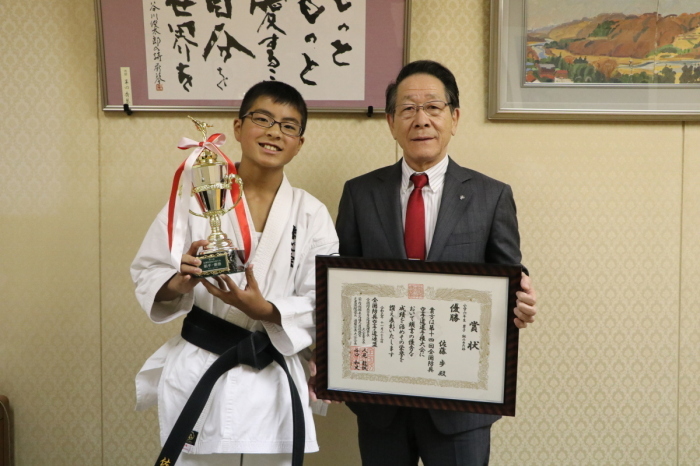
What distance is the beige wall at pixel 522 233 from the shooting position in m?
2.51

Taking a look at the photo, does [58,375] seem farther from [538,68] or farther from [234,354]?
[538,68]

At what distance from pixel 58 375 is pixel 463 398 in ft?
6.59

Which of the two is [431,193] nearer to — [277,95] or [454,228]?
[454,228]

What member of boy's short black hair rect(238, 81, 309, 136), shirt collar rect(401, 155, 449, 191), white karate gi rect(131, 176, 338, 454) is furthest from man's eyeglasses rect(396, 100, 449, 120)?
white karate gi rect(131, 176, 338, 454)

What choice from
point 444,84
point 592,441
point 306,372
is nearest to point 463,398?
point 306,372

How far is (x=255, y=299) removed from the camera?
5.36ft

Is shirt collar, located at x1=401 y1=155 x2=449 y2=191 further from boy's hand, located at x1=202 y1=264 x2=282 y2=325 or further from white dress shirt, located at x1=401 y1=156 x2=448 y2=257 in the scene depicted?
boy's hand, located at x1=202 y1=264 x2=282 y2=325

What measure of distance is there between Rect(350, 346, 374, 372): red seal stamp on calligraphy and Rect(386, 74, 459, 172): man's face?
68 centimetres

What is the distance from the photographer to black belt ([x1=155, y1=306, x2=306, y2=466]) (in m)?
1.65

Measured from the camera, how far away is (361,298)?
1676 millimetres

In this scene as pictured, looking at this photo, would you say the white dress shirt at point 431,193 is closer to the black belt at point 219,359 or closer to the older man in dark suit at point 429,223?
the older man in dark suit at point 429,223

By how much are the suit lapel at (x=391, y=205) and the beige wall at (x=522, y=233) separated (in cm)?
57

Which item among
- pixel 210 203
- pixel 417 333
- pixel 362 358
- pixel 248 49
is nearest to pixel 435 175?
pixel 417 333

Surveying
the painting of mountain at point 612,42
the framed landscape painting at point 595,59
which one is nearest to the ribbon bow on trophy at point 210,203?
the framed landscape painting at point 595,59
